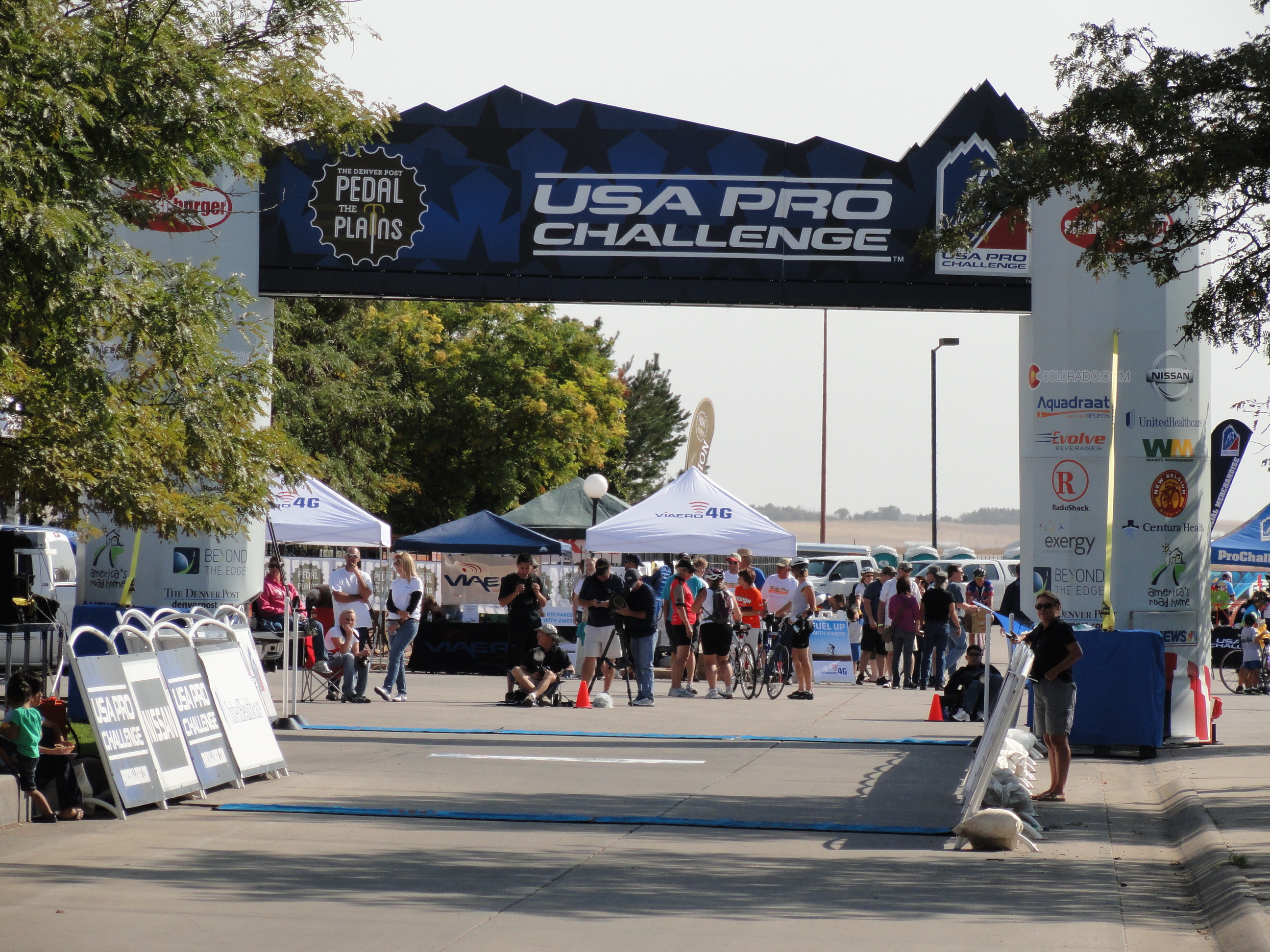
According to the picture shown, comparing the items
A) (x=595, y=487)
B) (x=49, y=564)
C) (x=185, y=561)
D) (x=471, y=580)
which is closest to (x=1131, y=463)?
(x=185, y=561)

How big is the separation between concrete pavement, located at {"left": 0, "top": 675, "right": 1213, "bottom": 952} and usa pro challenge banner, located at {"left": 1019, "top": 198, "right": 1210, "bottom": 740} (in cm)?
257

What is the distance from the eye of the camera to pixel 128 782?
30.4 ft

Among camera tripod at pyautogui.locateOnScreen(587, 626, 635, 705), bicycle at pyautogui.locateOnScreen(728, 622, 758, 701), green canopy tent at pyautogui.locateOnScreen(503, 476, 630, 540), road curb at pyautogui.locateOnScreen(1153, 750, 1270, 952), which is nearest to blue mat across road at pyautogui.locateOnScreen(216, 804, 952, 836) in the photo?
road curb at pyautogui.locateOnScreen(1153, 750, 1270, 952)

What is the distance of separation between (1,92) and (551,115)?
A: 9672 mm

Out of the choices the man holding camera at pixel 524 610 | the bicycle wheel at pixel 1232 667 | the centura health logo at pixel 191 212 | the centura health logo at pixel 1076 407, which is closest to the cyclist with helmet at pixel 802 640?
the man holding camera at pixel 524 610

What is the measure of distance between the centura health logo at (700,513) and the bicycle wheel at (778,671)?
3.94 m

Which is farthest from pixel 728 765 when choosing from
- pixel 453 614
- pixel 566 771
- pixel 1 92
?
pixel 453 614

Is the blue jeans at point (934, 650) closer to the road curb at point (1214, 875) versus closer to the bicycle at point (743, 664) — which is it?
the bicycle at point (743, 664)

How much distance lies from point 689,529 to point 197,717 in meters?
13.9

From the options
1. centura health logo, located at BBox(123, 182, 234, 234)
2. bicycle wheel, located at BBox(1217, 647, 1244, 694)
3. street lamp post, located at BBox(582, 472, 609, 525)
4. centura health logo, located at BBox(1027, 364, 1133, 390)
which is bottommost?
bicycle wheel, located at BBox(1217, 647, 1244, 694)

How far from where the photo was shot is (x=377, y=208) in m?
16.7

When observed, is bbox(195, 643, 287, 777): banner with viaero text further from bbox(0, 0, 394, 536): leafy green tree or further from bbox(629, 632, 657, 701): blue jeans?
bbox(629, 632, 657, 701): blue jeans

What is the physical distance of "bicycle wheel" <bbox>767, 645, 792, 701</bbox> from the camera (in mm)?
20016

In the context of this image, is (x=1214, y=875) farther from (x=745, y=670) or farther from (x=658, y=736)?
(x=745, y=670)
